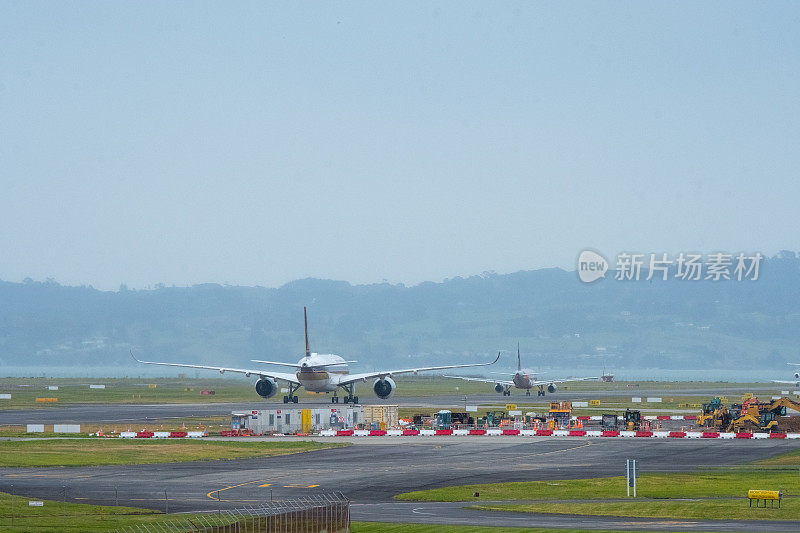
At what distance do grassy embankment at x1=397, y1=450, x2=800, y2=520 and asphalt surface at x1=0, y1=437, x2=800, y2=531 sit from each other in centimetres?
183

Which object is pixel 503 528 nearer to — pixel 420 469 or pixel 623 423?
pixel 420 469

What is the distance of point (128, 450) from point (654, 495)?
4268cm

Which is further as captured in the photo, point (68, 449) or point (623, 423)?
point (623, 423)

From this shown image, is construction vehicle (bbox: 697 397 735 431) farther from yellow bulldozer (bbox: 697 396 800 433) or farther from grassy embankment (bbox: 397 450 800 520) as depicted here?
grassy embankment (bbox: 397 450 800 520)

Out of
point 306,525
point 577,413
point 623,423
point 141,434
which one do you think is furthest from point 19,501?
point 577,413

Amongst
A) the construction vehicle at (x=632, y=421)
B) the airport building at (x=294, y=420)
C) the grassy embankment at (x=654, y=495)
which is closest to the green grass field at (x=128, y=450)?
the airport building at (x=294, y=420)

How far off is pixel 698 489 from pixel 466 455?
80.0ft

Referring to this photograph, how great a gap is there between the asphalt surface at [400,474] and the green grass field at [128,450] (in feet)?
10.4

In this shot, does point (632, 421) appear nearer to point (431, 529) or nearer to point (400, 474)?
point (400, 474)

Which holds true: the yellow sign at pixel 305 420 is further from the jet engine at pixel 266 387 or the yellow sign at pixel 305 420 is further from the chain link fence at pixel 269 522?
the chain link fence at pixel 269 522

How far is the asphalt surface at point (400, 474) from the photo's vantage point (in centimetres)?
5141

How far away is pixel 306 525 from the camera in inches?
1554

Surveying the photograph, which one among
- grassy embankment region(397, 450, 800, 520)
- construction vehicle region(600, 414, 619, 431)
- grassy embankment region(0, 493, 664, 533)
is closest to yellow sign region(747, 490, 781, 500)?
grassy embankment region(397, 450, 800, 520)

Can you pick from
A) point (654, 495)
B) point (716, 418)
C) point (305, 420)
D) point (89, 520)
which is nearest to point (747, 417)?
point (716, 418)
